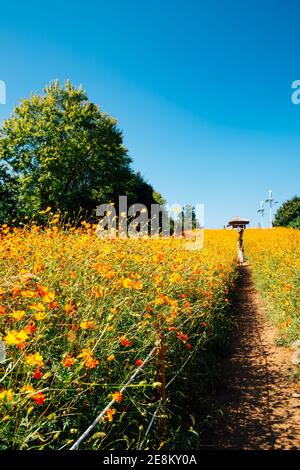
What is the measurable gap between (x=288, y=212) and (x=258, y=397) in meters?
45.7

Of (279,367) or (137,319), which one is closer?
(137,319)

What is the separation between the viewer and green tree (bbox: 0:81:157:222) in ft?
85.0

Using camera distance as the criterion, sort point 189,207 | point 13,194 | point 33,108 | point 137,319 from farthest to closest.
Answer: point 189,207 < point 33,108 < point 13,194 < point 137,319

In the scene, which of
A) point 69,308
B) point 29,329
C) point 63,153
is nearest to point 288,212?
point 63,153

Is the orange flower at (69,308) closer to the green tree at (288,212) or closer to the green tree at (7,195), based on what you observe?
the green tree at (7,195)

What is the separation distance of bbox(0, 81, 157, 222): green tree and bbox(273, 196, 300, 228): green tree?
2557 cm

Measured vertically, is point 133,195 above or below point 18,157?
below

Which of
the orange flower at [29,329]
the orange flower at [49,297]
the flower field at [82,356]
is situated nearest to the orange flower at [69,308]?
the flower field at [82,356]

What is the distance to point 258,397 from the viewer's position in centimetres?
473

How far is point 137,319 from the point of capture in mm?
3504
